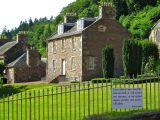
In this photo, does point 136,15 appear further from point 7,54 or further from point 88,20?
point 88,20

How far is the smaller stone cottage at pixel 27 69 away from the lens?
234 feet

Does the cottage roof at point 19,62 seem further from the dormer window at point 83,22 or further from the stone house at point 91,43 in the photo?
the dormer window at point 83,22

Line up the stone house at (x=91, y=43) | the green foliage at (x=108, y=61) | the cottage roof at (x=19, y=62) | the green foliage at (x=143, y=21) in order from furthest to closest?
the green foliage at (x=143, y=21) < the cottage roof at (x=19, y=62) < the stone house at (x=91, y=43) < the green foliage at (x=108, y=61)

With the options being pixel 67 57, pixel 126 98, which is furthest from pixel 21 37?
pixel 126 98

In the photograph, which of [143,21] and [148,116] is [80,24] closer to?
[148,116]

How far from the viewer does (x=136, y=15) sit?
4313 inches

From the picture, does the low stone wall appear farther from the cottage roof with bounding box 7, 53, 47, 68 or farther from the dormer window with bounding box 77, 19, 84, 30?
the cottage roof with bounding box 7, 53, 47, 68

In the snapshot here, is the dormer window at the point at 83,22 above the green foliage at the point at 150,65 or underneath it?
above

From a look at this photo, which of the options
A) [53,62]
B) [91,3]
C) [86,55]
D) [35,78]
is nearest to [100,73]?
[86,55]

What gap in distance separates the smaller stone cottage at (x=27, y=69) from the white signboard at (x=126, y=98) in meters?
53.8

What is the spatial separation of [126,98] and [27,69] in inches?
2139

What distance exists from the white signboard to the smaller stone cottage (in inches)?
2119

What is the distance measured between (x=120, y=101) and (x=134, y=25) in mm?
85637

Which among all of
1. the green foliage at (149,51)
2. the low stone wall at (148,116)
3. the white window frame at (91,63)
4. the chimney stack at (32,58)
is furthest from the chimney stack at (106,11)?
the low stone wall at (148,116)
